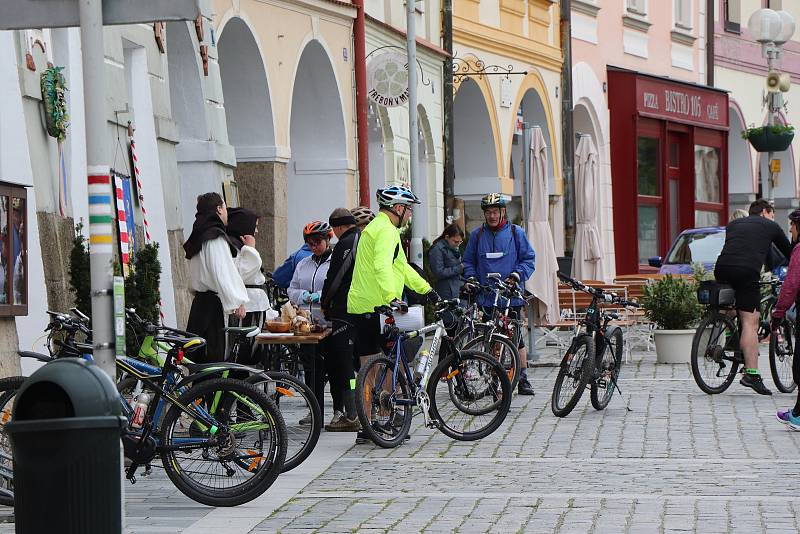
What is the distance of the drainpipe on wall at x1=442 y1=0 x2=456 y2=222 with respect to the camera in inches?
993

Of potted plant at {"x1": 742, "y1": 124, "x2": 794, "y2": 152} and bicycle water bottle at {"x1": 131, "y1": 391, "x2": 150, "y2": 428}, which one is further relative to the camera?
potted plant at {"x1": 742, "y1": 124, "x2": 794, "y2": 152}

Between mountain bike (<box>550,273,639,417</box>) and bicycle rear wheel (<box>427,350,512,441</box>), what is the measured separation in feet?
4.04

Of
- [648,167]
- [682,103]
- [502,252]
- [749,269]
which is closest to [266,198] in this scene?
[502,252]

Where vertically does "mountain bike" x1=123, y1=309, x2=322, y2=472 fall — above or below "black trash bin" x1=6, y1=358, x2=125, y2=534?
below

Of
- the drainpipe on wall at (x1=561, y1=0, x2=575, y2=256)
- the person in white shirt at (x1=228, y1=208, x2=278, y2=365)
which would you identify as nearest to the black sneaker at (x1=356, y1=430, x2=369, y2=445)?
the person in white shirt at (x1=228, y1=208, x2=278, y2=365)

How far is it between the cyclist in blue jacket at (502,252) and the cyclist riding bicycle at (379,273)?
3.09m

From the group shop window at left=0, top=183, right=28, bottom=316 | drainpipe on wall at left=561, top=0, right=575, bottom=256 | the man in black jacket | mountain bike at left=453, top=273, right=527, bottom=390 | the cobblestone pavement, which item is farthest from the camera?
drainpipe on wall at left=561, top=0, right=575, bottom=256

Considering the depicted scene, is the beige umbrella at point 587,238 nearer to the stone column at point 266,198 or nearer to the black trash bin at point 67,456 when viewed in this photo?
the stone column at point 266,198

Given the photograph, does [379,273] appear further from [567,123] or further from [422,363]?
[567,123]

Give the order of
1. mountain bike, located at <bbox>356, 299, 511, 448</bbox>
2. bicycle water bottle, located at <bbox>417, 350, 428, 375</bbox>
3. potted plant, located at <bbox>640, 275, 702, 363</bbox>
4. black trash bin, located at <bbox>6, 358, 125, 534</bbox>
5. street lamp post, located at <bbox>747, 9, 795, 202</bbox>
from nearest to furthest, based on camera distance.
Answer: black trash bin, located at <bbox>6, 358, 125, 534</bbox> < mountain bike, located at <bbox>356, 299, 511, 448</bbox> < bicycle water bottle, located at <bbox>417, 350, 428, 375</bbox> < potted plant, located at <bbox>640, 275, 702, 363</bbox> < street lamp post, located at <bbox>747, 9, 795, 202</bbox>

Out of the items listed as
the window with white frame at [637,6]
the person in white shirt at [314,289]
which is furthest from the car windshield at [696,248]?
the person in white shirt at [314,289]

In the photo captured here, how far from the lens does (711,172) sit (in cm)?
3569

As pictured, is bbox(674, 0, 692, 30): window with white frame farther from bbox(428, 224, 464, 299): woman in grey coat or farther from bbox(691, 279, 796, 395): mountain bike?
bbox(691, 279, 796, 395): mountain bike

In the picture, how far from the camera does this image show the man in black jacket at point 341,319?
11703mm
